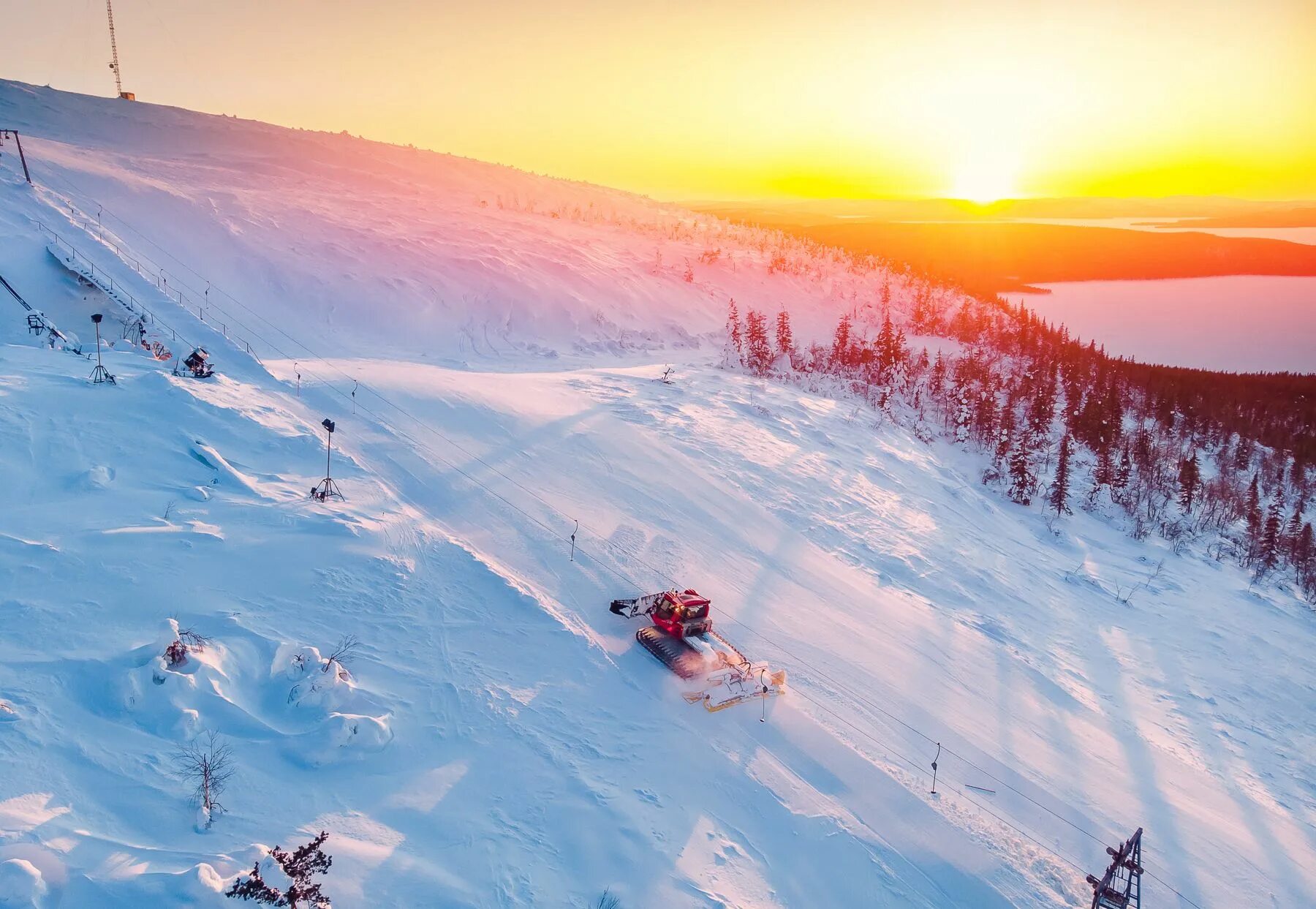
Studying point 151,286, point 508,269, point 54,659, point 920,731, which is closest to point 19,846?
point 54,659

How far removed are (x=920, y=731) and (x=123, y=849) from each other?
1249 cm

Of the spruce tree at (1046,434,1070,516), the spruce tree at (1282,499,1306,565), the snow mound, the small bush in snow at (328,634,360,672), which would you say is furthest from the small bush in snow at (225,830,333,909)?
the spruce tree at (1282,499,1306,565)

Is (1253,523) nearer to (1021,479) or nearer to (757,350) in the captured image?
(1021,479)

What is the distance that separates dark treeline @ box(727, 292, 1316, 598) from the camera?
121ft

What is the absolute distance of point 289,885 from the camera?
294 inches

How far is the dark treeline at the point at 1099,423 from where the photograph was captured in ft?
121

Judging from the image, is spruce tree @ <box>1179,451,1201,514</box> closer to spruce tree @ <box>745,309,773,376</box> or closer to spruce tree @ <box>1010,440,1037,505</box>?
spruce tree @ <box>1010,440,1037,505</box>

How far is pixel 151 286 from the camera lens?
28.7 meters

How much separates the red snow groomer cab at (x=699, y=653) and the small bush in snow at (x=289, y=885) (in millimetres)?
6874

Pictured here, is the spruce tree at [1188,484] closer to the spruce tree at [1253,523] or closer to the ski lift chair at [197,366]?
the spruce tree at [1253,523]

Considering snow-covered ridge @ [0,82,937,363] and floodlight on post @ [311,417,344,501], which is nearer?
floodlight on post @ [311,417,344,501]

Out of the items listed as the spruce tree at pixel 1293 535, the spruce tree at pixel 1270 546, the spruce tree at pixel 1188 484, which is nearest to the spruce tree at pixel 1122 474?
the spruce tree at pixel 1188 484

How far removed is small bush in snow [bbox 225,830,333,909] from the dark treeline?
3426 cm

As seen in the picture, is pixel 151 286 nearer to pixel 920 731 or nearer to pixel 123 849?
pixel 123 849
